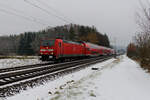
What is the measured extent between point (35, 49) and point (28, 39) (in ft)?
32.4

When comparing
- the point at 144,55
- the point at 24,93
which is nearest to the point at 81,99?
the point at 24,93

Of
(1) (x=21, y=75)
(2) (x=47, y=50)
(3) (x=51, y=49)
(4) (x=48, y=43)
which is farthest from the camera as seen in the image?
(4) (x=48, y=43)

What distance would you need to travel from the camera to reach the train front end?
16017 millimetres

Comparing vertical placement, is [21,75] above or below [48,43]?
below

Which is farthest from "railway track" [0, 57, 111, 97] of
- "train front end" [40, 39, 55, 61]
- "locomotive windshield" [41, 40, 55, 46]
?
"locomotive windshield" [41, 40, 55, 46]

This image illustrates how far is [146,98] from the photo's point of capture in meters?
5.14

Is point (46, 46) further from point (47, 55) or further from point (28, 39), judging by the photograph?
point (28, 39)

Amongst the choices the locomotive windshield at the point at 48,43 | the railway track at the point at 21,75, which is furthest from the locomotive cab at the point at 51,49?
the railway track at the point at 21,75

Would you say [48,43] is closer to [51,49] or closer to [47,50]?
[47,50]

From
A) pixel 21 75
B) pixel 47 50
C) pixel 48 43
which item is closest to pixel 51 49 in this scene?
pixel 47 50

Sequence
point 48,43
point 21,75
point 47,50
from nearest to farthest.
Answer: point 21,75, point 47,50, point 48,43

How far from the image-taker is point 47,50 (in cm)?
1639

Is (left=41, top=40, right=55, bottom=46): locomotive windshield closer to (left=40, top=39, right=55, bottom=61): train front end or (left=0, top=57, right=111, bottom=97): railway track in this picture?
(left=40, top=39, right=55, bottom=61): train front end

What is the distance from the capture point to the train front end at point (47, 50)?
1602 centimetres
